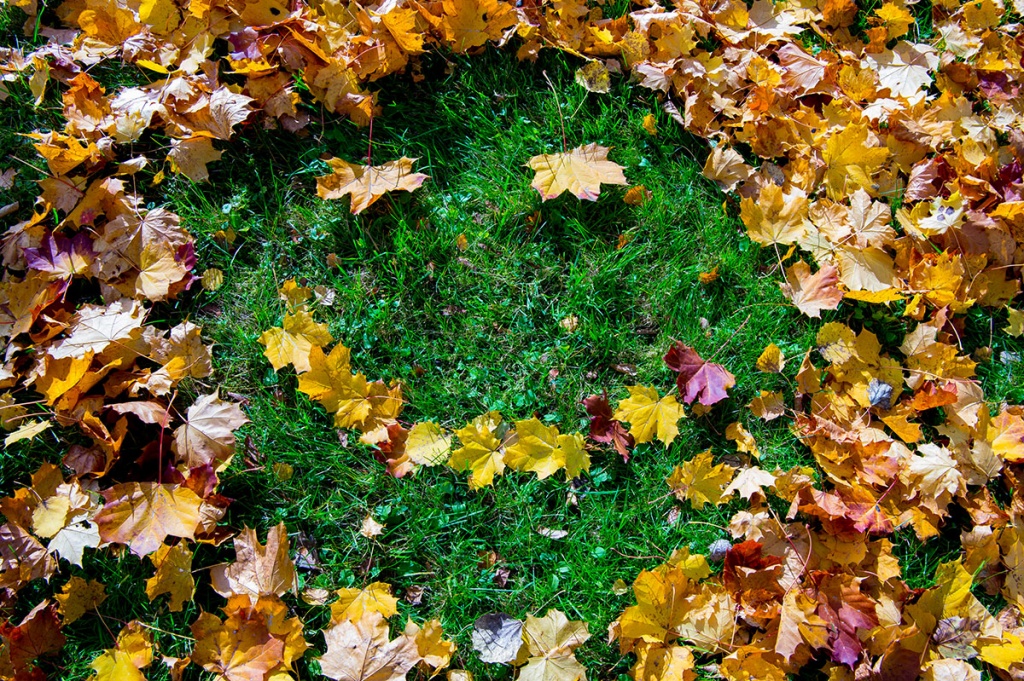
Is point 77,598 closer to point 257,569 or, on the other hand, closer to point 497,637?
point 257,569

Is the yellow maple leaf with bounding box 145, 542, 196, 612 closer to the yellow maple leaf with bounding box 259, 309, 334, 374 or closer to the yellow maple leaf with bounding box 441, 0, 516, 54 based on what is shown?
the yellow maple leaf with bounding box 259, 309, 334, 374

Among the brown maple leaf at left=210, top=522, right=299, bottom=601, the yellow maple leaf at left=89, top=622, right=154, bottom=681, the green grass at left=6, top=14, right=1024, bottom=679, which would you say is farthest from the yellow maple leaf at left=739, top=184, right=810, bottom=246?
the yellow maple leaf at left=89, top=622, right=154, bottom=681

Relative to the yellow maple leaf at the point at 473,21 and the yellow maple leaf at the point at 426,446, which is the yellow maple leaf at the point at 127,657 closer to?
the yellow maple leaf at the point at 426,446

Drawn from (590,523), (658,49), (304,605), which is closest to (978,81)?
(658,49)

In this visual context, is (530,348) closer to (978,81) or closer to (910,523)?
(910,523)

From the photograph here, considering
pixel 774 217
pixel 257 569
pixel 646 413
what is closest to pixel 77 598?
pixel 257 569

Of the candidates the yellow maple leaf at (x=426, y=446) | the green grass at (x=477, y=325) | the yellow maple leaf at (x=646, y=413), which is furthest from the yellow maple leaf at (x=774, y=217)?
the yellow maple leaf at (x=426, y=446)
